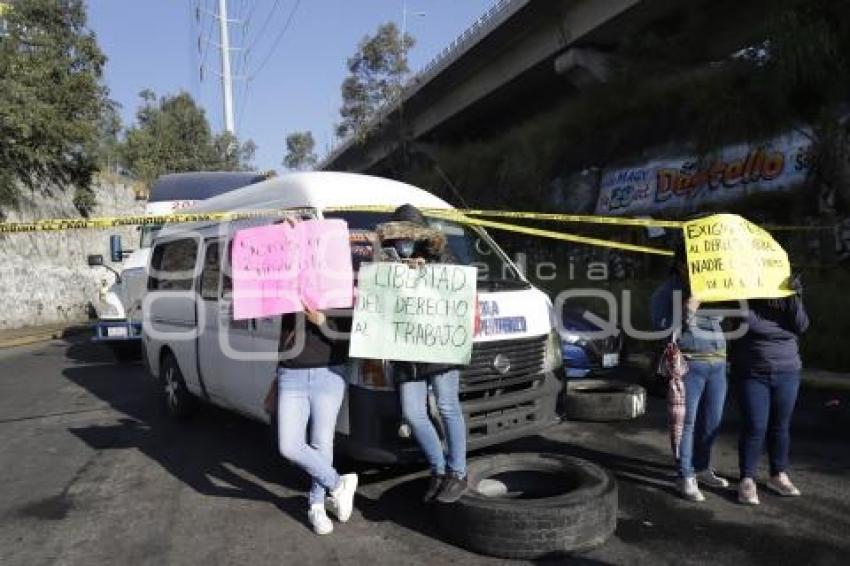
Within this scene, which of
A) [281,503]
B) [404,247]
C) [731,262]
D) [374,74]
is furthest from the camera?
[374,74]

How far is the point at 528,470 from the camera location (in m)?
5.24

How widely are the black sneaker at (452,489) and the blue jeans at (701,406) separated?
5.04ft

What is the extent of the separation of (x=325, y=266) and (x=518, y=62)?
91.2 ft

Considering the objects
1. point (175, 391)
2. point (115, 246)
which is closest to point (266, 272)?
point (175, 391)

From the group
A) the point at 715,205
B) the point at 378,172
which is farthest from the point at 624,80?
the point at 378,172

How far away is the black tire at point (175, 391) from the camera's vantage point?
26.4ft

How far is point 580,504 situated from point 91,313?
25675 mm

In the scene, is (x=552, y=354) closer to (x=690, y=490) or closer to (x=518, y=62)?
(x=690, y=490)

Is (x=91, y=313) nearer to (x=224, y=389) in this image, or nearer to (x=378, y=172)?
(x=224, y=389)

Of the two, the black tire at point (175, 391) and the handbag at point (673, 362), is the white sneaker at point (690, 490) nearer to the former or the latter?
the handbag at point (673, 362)

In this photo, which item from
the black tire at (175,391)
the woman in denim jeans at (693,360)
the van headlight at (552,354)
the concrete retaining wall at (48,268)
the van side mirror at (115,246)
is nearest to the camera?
the woman in denim jeans at (693,360)

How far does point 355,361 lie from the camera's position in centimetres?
509

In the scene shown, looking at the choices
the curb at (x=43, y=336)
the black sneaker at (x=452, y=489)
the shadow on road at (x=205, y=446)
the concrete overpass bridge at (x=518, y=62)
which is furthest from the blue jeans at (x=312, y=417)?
the concrete overpass bridge at (x=518, y=62)

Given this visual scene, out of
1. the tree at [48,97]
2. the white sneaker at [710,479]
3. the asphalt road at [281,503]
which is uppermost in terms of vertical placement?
the tree at [48,97]
